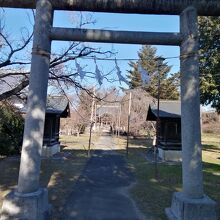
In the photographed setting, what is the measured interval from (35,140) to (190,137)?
10.5 ft

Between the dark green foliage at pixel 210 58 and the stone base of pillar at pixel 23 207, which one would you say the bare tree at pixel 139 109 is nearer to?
the dark green foliage at pixel 210 58

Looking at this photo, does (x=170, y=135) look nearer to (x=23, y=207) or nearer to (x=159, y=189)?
(x=159, y=189)

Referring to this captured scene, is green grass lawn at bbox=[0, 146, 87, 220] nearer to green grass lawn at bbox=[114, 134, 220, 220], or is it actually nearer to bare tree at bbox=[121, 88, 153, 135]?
green grass lawn at bbox=[114, 134, 220, 220]

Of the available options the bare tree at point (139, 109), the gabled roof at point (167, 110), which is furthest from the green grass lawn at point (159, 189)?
the bare tree at point (139, 109)

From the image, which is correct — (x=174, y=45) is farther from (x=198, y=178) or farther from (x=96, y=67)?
(x=198, y=178)

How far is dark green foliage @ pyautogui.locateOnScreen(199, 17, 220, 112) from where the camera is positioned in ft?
72.4

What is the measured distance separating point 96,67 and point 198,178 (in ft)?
11.3

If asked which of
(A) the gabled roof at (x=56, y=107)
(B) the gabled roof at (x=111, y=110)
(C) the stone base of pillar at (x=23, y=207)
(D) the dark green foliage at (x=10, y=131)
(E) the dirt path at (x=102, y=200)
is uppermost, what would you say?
(B) the gabled roof at (x=111, y=110)

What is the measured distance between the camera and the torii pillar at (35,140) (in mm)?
5172

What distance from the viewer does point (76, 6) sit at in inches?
235

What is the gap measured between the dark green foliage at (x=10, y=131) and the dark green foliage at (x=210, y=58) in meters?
15.1

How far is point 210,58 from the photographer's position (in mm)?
22547

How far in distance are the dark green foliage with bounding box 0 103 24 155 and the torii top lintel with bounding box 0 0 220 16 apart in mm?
13105

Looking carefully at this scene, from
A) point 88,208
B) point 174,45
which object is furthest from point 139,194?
point 174,45
